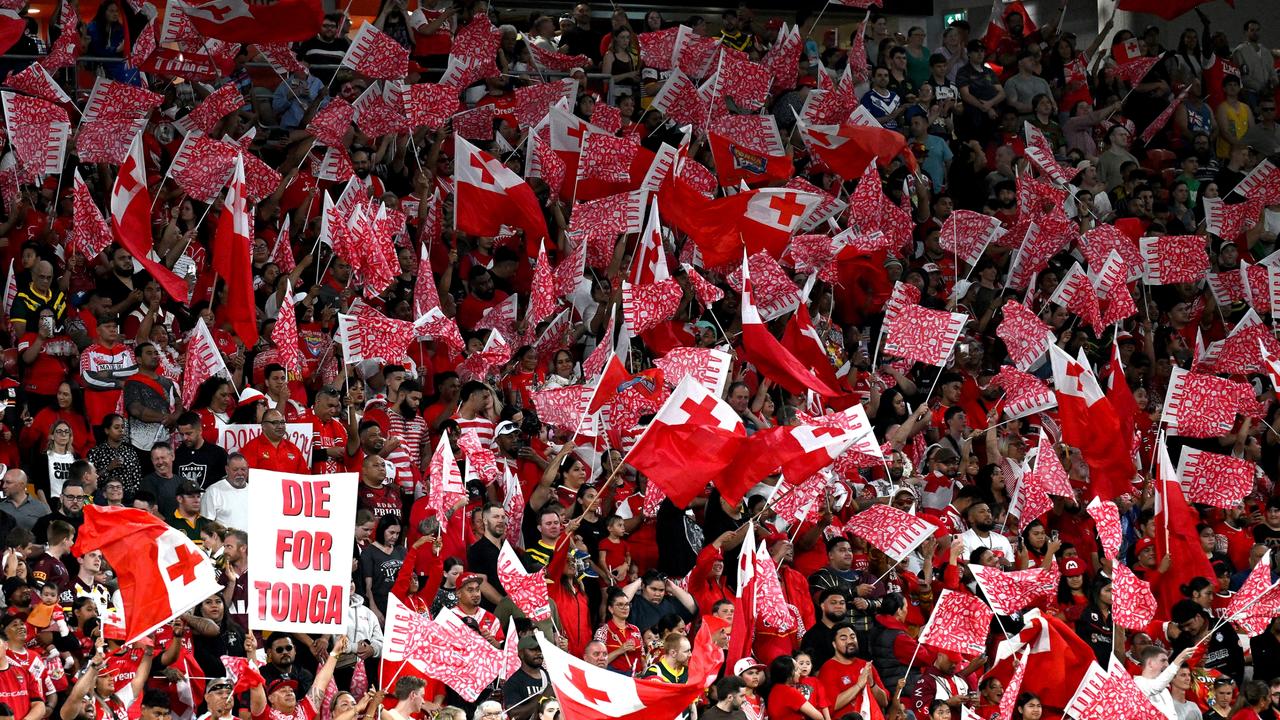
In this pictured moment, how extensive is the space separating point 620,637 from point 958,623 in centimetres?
221

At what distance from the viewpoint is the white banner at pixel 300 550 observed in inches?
441

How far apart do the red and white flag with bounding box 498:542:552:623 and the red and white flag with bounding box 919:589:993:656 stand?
8.34 ft

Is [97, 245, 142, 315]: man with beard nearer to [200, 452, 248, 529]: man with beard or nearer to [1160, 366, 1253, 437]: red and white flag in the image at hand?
[200, 452, 248, 529]: man with beard

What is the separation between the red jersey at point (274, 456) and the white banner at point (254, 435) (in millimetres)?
31

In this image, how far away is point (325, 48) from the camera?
17.9m

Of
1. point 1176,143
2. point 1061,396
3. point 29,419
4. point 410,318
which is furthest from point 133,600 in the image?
point 1176,143

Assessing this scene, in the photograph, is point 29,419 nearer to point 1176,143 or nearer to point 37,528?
point 37,528

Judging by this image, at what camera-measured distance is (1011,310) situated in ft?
54.9

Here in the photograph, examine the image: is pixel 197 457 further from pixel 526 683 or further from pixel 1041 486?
pixel 1041 486

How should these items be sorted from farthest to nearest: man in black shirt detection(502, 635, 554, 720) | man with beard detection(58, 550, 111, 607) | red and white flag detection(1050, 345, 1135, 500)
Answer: red and white flag detection(1050, 345, 1135, 500)
man in black shirt detection(502, 635, 554, 720)
man with beard detection(58, 550, 111, 607)

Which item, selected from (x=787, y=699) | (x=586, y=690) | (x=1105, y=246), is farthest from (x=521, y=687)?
(x=1105, y=246)

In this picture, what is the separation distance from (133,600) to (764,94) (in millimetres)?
Answer: 8600

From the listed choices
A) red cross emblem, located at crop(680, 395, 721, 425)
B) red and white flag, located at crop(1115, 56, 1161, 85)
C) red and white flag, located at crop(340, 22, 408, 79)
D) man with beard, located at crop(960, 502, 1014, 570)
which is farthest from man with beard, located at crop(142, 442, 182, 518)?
red and white flag, located at crop(1115, 56, 1161, 85)

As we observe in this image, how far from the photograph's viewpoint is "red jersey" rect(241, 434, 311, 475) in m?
13.4
